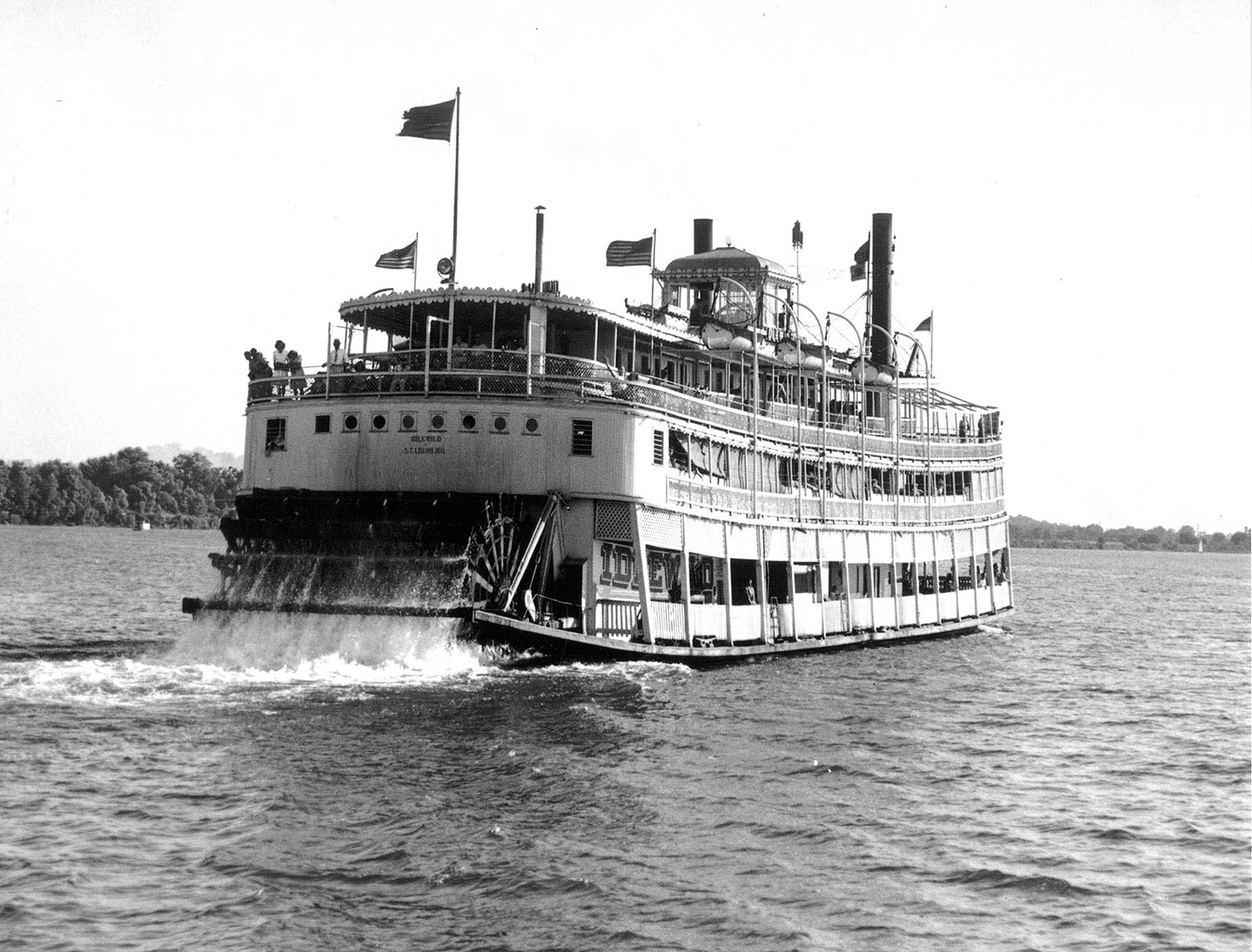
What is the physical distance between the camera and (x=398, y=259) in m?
35.4

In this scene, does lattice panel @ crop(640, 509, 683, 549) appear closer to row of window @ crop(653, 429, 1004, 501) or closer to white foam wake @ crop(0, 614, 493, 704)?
row of window @ crop(653, 429, 1004, 501)

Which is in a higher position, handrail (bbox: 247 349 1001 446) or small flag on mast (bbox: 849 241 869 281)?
small flag on mast (bbox: 849 241 869 281)

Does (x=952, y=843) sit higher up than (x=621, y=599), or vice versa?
(x=621, y=599)

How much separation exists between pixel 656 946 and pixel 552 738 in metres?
9.10

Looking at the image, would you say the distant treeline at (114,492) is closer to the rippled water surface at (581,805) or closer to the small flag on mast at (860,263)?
the small flag on mast at (860,263)

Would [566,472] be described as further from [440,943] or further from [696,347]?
[440,943]

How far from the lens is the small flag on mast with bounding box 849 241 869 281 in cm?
5362

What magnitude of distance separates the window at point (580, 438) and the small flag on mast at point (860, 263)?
25.7 m

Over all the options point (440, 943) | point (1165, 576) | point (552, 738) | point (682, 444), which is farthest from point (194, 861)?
point (1165, 576)

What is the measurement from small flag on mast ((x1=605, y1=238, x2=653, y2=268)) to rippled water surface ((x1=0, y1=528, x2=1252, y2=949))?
1337 cm

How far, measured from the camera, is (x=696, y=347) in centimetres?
3812

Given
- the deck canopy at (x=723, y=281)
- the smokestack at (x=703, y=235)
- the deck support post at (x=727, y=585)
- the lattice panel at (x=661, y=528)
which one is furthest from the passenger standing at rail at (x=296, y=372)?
the smokestack at (x=703, y=235)

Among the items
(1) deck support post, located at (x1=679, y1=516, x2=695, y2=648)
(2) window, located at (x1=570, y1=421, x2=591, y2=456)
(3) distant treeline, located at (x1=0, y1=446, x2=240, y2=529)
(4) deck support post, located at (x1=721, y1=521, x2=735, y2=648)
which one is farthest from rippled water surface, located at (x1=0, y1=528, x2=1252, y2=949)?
(3) distant treeline, located at (x1=0, y1=446, x2=240, y2=529)

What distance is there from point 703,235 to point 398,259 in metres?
22.3
